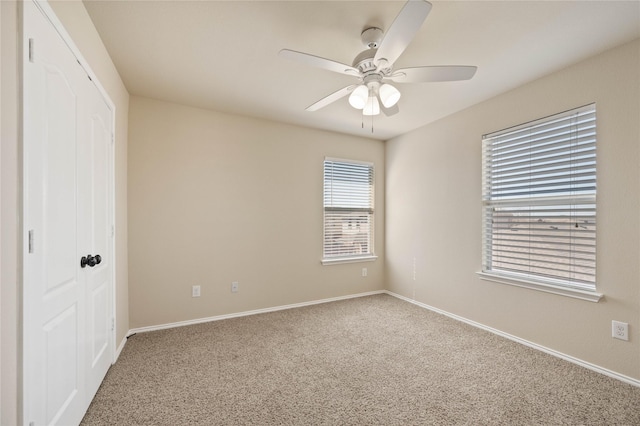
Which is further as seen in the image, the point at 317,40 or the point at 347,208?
the point at 347,208

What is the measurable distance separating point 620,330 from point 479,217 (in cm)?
142

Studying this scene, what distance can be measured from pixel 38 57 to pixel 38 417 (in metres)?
1.53

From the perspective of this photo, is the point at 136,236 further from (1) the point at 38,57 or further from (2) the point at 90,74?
(1) the point at 38,57

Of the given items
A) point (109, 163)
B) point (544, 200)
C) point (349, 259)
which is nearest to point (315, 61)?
point (109, 163)

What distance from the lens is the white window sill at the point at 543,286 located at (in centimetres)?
229

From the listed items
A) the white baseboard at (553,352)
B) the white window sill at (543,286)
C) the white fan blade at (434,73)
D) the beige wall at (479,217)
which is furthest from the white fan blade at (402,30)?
the white baseboard at (553,352)

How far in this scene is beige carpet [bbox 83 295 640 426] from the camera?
1.75 metres

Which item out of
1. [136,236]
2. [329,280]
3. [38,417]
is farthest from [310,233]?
[38,417]

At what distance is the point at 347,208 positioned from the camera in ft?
14.3

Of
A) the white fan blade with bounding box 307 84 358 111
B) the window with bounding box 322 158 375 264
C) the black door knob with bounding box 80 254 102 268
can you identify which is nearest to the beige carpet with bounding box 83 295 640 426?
the black door knob with bounding box 80 254 102 268

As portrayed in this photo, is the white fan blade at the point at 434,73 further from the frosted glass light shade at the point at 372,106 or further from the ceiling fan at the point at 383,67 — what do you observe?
the frosted glass light shade at the point at 372,106

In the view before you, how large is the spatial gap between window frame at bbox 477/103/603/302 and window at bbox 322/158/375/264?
1.74 meters

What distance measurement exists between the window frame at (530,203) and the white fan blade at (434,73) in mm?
1401

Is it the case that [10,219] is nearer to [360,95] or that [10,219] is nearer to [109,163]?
[109,163]
